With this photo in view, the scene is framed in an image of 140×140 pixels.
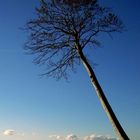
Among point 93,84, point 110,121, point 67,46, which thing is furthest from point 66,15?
point 110,121

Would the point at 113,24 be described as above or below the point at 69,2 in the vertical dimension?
below

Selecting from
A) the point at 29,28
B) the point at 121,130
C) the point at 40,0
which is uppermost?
the point at 40,0

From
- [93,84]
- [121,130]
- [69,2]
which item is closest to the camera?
[121,130]

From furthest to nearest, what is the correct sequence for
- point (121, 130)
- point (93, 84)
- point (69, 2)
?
point (69, 2) → point (93, 84) → point (121, 130)

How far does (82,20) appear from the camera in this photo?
15031 mm

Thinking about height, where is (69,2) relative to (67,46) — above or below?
above

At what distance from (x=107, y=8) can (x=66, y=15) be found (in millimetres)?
2246

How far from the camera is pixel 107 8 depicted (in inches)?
609

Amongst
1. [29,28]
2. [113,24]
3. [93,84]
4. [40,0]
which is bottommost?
[93,84]

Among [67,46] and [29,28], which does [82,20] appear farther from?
[29,28]

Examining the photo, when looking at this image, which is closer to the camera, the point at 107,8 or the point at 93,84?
the point at 93,84

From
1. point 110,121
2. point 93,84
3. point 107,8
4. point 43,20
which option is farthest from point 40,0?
point 110,121

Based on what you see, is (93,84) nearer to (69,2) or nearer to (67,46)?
(67,46)

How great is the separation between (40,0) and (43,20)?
110 cm
